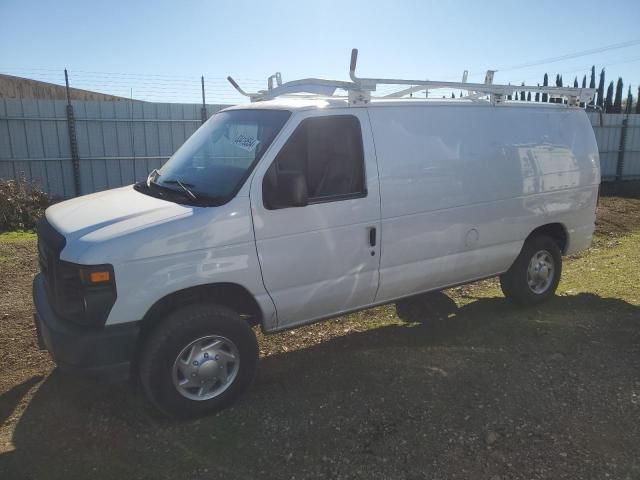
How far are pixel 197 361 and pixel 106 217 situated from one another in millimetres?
1158

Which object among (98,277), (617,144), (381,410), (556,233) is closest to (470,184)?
(556,233)

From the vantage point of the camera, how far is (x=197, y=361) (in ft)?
11.6

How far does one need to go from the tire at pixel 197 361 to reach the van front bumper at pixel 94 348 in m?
0.14

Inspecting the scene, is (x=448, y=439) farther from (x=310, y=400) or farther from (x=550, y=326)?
(x=550, y=326)

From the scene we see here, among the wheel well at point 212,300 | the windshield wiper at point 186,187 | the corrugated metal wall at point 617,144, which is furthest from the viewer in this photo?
the corrugated metal wall at point 617,144

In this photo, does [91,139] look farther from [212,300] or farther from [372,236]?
[372,236]

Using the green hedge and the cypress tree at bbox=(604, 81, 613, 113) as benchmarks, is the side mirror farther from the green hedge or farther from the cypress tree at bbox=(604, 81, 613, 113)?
the cypress tree at bbox=(604, 81, 613, 113)

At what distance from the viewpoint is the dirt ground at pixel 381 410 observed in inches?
121

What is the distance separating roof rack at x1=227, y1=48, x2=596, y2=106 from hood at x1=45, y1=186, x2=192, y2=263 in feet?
5.38

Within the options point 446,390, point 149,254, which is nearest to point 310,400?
point 446,390

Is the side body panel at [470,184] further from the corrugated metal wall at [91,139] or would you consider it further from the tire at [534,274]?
the corrugated metal wall at [91,139]

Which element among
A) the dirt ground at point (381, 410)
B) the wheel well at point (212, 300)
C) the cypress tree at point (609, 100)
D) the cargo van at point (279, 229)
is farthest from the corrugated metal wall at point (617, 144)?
the wheel well at point (212, 300)

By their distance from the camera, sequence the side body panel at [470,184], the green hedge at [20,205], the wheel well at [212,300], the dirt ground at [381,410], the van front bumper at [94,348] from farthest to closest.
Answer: the green hedge at [20,205] < the side body panel at [470,184] < the wheel well at [212,300] < the van front bumper at [94,348] < the dirt ground at [381,410]

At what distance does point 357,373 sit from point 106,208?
232cm
